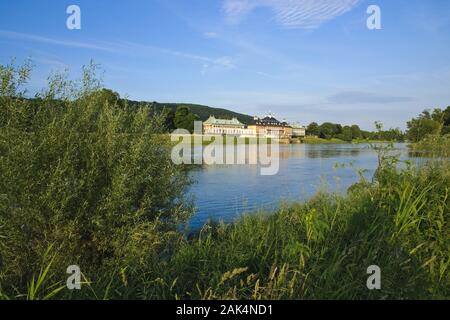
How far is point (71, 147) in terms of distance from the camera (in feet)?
19.9

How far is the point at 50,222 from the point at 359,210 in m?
4.83

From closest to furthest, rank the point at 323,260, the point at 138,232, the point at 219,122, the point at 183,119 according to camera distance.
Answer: the point at 323,260 < the point at 138,232 < the point at 183,119 < the point at 219,122

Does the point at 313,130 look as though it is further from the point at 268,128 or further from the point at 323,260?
the point at 323,260

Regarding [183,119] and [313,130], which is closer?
[183,119]

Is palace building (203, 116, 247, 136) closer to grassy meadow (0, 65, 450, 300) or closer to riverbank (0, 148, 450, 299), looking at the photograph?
grassy meadow (0, 65, 450, 300)

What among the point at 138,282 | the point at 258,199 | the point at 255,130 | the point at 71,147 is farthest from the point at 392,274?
the point at 255,130

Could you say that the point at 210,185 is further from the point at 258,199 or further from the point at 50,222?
the point at 50,222

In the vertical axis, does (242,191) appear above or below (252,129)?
below

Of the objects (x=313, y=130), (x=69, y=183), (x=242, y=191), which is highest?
(x=313, y=130)

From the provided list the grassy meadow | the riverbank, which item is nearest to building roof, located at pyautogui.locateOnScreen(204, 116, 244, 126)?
the grassy meadow

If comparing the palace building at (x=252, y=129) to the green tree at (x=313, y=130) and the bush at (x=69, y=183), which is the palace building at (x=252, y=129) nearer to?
the green tree at (x=313, y=130)

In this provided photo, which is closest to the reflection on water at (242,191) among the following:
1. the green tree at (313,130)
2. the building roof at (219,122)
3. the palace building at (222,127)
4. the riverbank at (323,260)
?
the riverbank at (323,260)

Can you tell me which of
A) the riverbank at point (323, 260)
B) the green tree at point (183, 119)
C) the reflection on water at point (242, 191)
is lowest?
the reflection on water at point (242, 191)

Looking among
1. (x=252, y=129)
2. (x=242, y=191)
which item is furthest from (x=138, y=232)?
(x=252, y=129)
